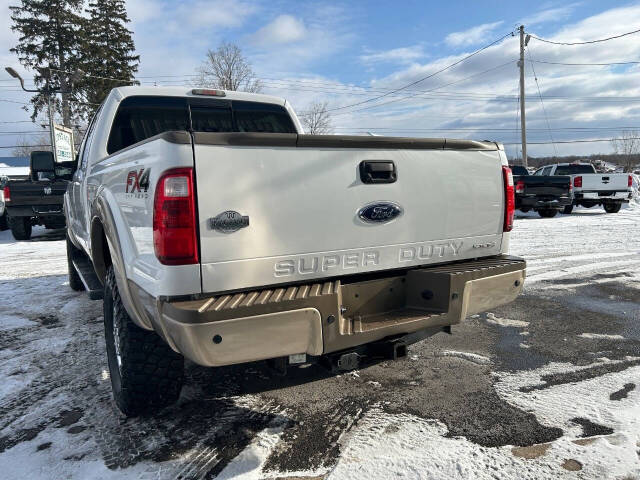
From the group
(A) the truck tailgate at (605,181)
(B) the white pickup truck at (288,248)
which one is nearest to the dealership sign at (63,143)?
(B) the white pickup truck at (288,248)

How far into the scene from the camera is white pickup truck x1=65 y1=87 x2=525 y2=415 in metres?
2.19

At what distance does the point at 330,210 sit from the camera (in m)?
2.56

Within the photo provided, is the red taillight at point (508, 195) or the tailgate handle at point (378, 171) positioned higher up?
the tailgate handle at point (378, 171)

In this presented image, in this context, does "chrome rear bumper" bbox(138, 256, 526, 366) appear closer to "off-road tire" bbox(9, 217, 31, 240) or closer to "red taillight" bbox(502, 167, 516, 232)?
"red taillight" bbox(502, 167, 516, 232)

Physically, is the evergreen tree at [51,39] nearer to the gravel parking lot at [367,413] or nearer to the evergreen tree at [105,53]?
the evergreen tree at [105,53]

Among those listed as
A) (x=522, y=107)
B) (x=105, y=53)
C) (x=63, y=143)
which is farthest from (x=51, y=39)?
(x=522, y=107)

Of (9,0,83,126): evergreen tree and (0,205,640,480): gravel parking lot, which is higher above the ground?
(9,0,83,126): evergreen tree

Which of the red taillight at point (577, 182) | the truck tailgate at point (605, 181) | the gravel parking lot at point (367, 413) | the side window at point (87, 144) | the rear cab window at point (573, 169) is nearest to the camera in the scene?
the gravel parking lot at point (367, 413)

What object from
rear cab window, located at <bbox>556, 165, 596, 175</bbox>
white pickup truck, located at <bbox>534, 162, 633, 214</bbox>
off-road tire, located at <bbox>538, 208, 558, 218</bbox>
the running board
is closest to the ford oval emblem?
the running board

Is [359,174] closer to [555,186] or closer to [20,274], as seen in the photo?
[20,274]

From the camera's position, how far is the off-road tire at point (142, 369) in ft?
9.02

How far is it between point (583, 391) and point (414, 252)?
4.98 ft

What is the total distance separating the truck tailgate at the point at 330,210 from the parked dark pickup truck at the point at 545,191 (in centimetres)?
1272

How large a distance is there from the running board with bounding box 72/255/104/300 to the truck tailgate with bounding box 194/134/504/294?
161cm
